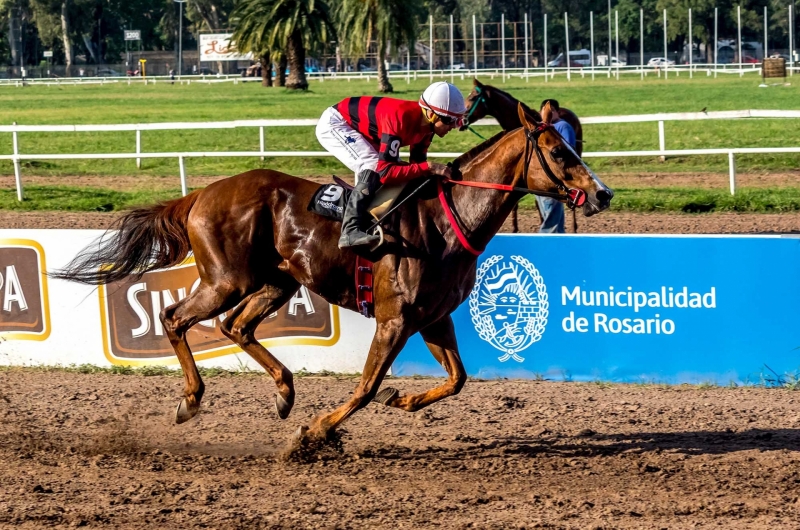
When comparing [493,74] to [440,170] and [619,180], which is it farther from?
[440,170]

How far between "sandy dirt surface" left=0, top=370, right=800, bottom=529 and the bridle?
129cm

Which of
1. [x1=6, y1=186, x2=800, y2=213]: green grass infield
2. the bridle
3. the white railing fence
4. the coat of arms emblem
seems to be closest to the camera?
the bridle

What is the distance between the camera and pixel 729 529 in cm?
465

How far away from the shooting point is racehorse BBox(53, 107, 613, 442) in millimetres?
5688

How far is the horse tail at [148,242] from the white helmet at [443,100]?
178 centimetres

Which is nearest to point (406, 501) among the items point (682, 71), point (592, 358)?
point (592, 358)

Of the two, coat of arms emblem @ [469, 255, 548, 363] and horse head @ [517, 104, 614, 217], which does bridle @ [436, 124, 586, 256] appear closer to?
horse head @ [517, 104, 614, 217]

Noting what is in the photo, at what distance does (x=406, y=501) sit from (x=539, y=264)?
297 cm

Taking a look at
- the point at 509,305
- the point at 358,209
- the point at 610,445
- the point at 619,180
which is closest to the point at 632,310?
the point at 509,305

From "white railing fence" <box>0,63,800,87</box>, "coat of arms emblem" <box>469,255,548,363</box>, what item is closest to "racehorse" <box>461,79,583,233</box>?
"coat of arms emblem" <box>469,255,548,363</box>

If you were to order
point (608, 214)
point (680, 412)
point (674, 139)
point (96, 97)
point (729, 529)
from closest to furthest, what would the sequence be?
1. point (729, 529)
2. point (680, 412)
3. point (608, 214)
4. point (674, 139)
5. point (96, 97)

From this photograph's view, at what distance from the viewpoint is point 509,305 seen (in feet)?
25.6

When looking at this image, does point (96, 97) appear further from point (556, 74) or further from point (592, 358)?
point (592, 358)

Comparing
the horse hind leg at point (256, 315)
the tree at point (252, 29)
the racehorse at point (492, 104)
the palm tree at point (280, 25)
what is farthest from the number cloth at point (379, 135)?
the tree at point (252, 29)
